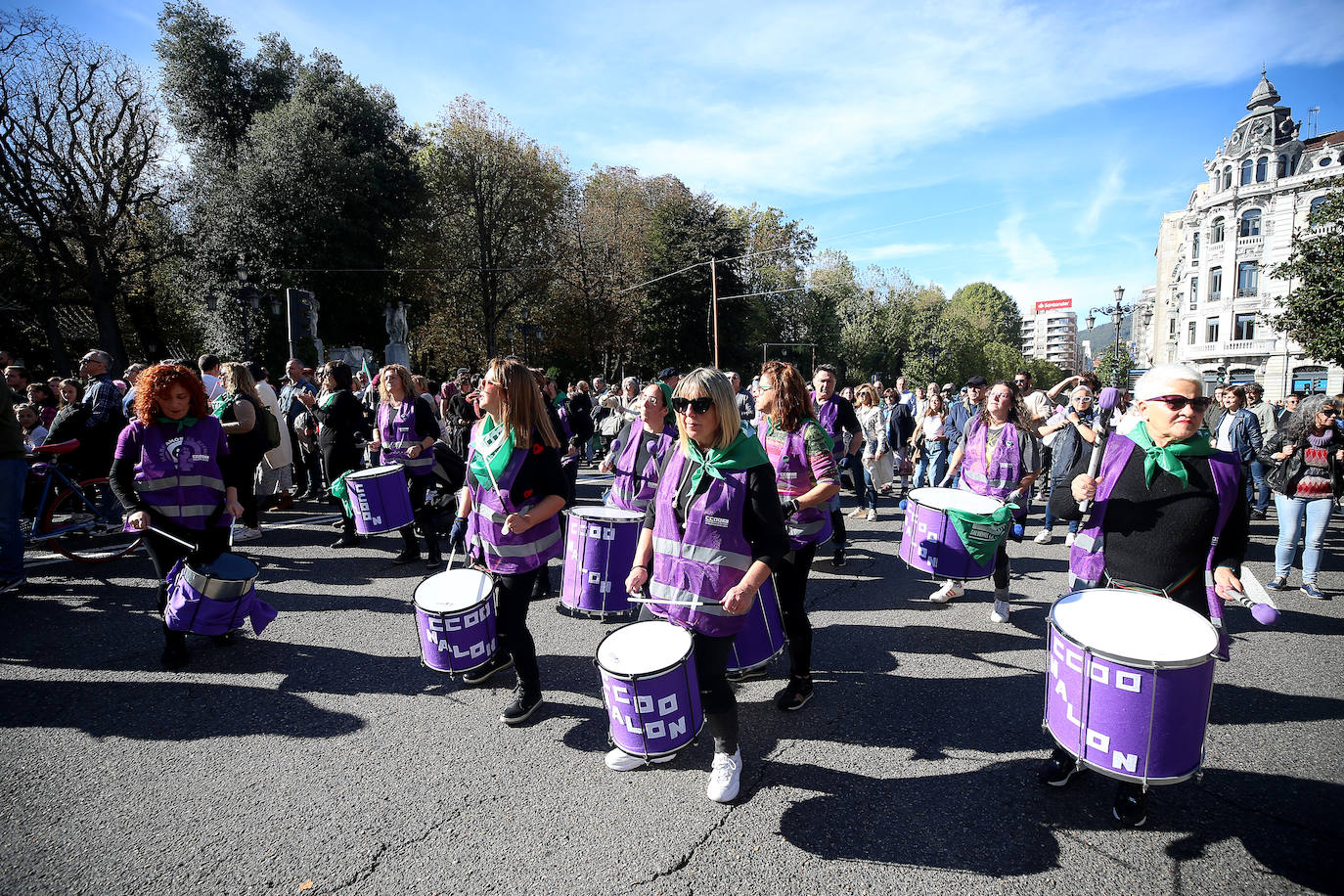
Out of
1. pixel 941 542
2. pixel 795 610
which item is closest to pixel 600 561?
pixel 795 610

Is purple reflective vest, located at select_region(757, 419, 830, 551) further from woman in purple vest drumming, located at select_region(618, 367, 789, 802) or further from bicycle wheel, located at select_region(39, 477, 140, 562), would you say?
bicycle wheel, located at select_region(39, 477, 140, 562)

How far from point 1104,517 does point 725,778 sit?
2.12m

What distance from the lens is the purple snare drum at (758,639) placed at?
3539 mm

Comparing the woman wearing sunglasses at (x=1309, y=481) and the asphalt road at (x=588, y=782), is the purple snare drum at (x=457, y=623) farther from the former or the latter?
the woman wearing sunglasses at (x=1309, y=481)

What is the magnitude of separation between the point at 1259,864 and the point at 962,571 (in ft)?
6.65

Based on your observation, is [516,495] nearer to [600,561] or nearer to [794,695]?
[600,561]

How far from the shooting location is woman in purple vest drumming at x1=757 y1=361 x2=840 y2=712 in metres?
3.90

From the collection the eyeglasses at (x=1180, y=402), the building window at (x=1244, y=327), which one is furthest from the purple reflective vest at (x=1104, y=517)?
the building window at (x=1244, y=327)

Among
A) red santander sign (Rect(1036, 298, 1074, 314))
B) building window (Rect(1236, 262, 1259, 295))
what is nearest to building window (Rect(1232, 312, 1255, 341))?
building window (Rect(1236, 262, 1259, 295))

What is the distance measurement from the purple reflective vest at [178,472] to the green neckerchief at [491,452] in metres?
2.11

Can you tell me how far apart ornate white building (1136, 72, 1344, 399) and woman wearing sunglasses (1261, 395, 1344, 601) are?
4740cm

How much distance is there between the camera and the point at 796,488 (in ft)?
14.4

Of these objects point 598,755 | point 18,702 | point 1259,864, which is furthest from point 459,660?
point 1259,864

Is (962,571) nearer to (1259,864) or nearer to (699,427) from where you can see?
(1259,864)
